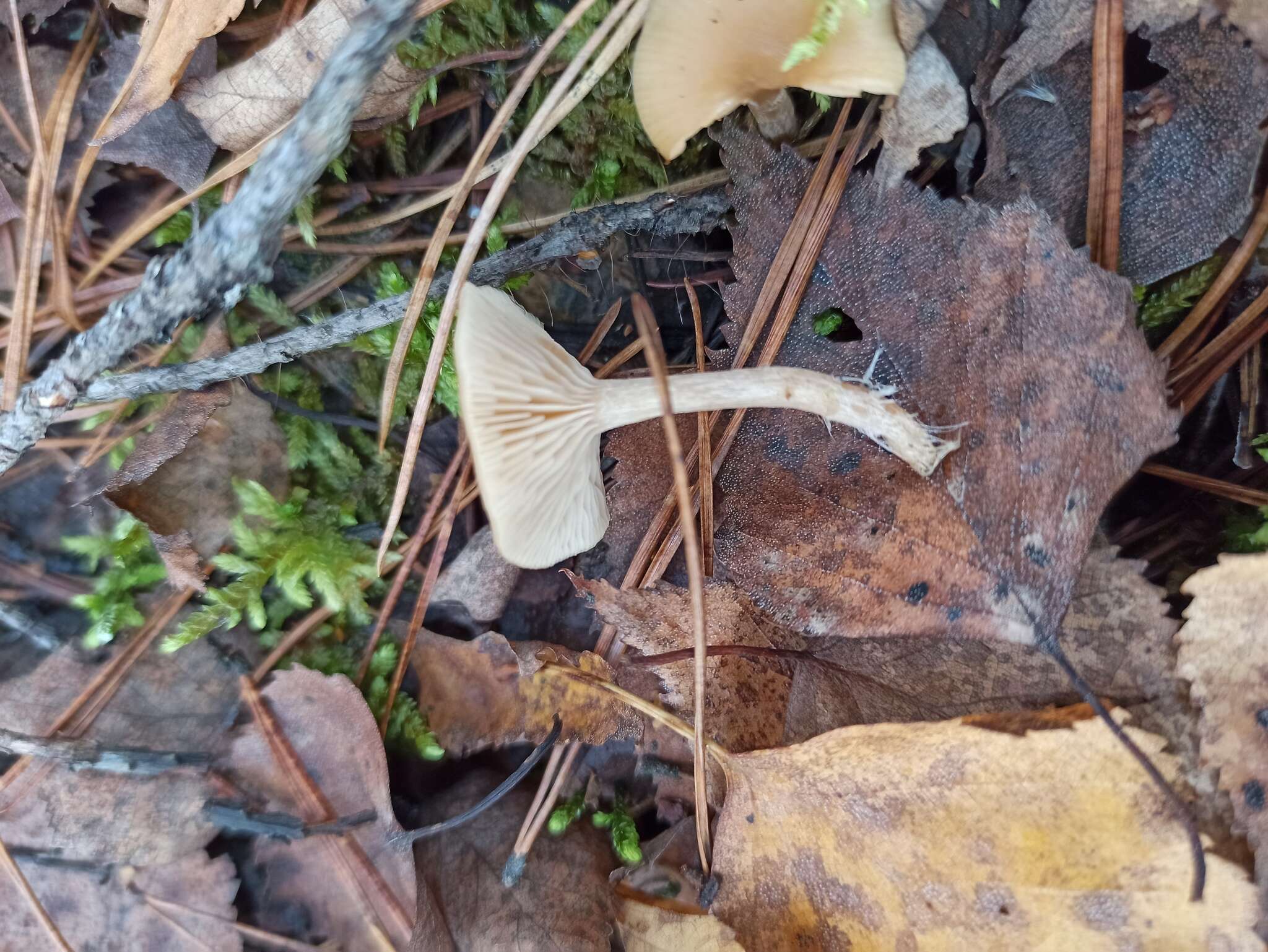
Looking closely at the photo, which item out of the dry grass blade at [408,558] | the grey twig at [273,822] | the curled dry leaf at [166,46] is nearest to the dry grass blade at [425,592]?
the dry grass blade at [408,558]

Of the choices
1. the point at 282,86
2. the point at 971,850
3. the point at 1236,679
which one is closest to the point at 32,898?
the point at 282,86

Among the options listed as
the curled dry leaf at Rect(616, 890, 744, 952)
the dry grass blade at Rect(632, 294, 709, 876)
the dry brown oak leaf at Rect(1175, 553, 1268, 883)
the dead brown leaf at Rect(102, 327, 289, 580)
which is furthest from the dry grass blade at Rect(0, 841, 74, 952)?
the dry brown oak leaf at Rect(1175, 553, 1268, 883)

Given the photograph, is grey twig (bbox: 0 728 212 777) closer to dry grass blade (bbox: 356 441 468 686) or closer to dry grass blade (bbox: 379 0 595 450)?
dry grass blade (bbox: 356 441 468 686)

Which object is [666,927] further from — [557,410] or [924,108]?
[924,108]

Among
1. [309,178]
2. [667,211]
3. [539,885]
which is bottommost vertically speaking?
[539,885]

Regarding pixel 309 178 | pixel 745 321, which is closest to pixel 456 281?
pixel 309 178

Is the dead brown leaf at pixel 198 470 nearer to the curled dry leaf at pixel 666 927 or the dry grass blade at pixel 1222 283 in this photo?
the curled dry leaf at pixel 666 927

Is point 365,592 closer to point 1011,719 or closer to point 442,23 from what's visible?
point 442,23
